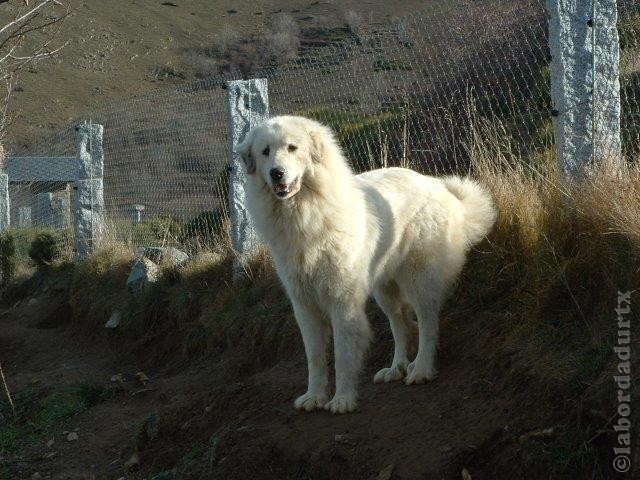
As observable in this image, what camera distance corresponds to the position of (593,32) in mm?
4543

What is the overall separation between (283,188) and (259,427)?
1.40 m

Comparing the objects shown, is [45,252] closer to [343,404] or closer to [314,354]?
[314,354]

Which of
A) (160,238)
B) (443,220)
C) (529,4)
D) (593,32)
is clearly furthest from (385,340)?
(160,238)

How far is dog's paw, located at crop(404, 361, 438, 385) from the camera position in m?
4.34

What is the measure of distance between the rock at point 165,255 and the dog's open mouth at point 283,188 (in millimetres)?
3719

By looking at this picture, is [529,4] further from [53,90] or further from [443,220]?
[53,90]

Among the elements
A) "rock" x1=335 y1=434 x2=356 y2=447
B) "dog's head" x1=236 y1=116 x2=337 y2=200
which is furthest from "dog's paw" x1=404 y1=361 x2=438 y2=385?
"dog's head" x1=236 y1=116 x2=337 y2=200

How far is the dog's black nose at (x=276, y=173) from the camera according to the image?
13.5 ft

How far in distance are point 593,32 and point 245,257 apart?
3455 mm

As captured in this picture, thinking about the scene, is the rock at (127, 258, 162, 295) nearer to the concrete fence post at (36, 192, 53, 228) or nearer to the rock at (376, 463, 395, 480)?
the rock at (376, 463, 395, 480)

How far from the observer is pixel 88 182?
32.4ft

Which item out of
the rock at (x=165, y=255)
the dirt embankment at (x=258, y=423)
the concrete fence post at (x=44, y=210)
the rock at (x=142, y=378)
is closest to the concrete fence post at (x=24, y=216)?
the concrete fence post at (x=44, y=210)

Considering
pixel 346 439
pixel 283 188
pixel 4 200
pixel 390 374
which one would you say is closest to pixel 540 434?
pixel 346 439

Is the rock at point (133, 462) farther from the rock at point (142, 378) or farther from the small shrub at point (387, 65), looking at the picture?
the small shrub at point (387, 65)
